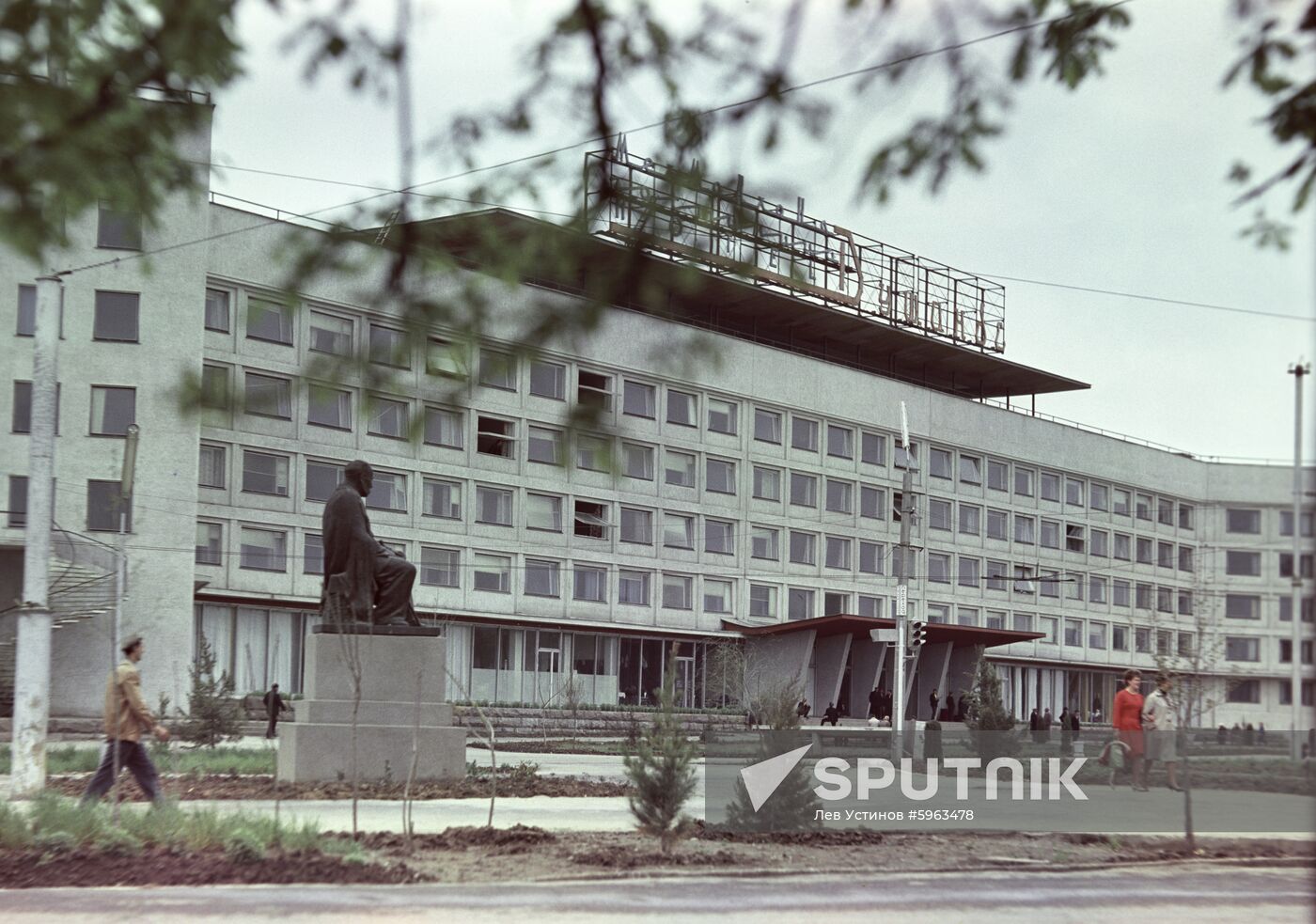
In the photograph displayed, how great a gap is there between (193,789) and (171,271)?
29347mm

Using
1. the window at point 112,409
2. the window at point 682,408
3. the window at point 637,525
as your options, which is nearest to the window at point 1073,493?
the window at point 682,408

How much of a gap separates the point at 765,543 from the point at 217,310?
78.8 feet

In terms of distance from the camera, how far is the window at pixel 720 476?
202 feet

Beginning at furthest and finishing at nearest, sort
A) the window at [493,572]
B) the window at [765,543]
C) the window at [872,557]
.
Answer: the window at [872,557]
the window at [765,543]
the window at [493,572]

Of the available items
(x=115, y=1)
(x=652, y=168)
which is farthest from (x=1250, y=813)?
(x=115, y=1)

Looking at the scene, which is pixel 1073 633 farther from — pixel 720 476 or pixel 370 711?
pixel 370 711

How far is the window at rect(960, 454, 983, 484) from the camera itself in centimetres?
7169

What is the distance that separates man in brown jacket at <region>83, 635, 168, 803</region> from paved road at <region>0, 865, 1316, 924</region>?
12.0 feet

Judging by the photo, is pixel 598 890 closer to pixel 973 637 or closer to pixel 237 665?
pixel 237 665

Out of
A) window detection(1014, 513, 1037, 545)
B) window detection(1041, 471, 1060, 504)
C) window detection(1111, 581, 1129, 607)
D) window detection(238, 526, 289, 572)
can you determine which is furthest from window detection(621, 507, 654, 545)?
window detection(1111, 581, 1129, 607)

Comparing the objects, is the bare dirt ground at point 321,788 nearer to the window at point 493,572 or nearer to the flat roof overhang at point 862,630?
the window at point 493,572

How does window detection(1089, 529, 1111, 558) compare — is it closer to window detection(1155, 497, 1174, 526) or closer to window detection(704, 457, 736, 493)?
window detection(1155, 497, 1174, 526)

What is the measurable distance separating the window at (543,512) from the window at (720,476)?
7081mm

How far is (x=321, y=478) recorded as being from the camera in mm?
50531
